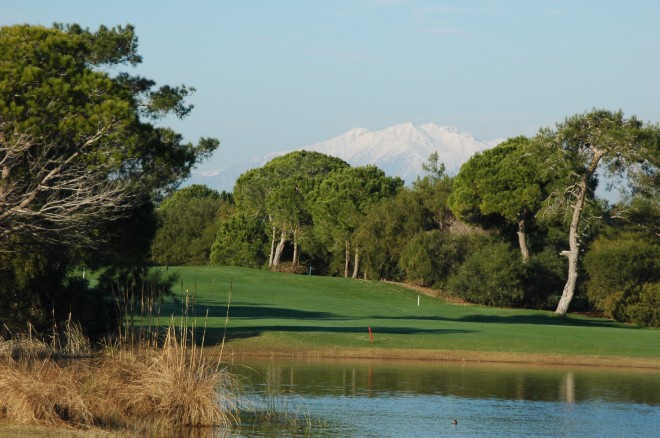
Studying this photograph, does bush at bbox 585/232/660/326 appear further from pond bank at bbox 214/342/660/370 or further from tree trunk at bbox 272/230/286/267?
tree trunk at bbox 272/230/286/267

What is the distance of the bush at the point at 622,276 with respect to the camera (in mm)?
56025

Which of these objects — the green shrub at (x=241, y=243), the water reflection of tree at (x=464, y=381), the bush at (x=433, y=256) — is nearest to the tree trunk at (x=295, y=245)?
the green shrub at (x=241, y=243)

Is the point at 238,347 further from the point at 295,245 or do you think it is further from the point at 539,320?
the point at 295,245

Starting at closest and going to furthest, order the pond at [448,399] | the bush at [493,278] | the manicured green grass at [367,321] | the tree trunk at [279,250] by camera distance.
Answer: the pond at [448,399] < the manicured green grass at [367,321] < the bush at [493,278] < the tree trunk at [279,250]

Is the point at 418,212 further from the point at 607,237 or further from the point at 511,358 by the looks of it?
the point at 511,358

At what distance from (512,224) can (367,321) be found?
26.9m

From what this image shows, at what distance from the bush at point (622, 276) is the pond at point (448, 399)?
24755 mm

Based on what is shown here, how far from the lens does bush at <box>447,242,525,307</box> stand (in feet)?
200

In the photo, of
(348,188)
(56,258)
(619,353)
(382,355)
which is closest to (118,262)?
(56,258)

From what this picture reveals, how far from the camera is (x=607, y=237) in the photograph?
6588cm

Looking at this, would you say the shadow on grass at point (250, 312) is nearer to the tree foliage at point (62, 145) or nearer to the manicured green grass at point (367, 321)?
the manicured green grass at point (367, 321)

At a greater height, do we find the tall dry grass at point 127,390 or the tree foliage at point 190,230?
the tree foliage at point 190,230

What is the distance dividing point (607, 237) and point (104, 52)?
43114 mm

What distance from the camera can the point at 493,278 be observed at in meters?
61.1
